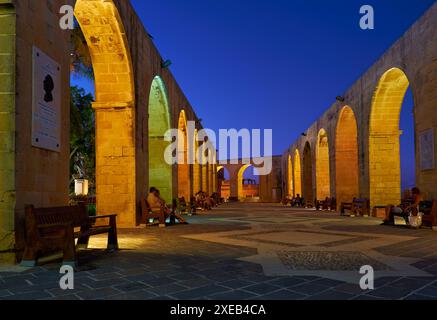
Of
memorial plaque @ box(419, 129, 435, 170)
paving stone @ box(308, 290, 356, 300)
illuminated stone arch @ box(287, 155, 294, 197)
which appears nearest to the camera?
paving stone @ box(308, 290, 356, 300)

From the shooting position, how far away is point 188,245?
6.20 metres

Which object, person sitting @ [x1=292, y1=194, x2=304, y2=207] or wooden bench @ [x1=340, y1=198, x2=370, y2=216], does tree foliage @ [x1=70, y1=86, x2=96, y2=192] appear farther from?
person sitting @ [x1=292, y1=194, x2=304, y2=207]

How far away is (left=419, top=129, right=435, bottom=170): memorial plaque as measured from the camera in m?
9.70

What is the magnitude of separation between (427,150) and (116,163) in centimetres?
790

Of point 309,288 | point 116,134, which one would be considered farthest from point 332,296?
point 116,134

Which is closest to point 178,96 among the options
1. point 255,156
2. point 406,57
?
point 406,57

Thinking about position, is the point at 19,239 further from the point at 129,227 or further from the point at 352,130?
the point at 352,130

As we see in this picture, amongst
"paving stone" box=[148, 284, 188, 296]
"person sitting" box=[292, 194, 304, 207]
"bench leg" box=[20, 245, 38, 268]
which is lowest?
"person sitting" box=[292, 194, 304, 207]

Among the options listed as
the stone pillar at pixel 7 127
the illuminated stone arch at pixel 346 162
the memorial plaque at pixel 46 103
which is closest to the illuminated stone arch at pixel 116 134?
the memorial plaque at pixel 46 103

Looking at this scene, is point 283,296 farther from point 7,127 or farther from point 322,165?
point 322,165

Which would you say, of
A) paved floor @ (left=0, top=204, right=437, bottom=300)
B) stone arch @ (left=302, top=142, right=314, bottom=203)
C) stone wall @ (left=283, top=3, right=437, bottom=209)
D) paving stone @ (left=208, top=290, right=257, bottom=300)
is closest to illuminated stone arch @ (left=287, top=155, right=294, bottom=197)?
stone arch @ (left=302, top=142, right=314, bottom=203)

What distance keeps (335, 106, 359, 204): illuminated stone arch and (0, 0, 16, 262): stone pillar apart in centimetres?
1515

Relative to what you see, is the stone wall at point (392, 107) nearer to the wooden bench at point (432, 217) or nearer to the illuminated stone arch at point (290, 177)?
the wooden bench at point (432, 217)

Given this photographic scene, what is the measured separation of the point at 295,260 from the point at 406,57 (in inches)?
338
